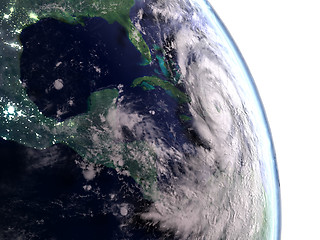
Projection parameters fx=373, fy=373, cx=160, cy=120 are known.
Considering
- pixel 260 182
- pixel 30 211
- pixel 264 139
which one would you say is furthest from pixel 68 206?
pixel 264 139

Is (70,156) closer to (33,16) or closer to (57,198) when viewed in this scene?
(57,198)

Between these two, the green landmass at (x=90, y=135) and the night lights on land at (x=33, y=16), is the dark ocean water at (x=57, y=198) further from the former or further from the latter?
the night lights on land at (x=33, y=16)

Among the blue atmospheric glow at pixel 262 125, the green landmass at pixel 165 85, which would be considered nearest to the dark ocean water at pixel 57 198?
the green landmass at pixel 165 85

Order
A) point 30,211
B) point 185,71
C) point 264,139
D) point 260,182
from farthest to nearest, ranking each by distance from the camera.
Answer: point 264,139 < point 260,182 < point 185,71 < point 30,211

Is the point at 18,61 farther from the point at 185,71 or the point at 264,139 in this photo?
the point at 264,139

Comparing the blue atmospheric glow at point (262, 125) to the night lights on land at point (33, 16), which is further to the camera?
the blue atmospheric glow at point (262, 125)

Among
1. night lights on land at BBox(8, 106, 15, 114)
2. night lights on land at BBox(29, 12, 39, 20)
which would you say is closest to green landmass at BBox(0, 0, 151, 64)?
night lights on land at BBox(29, 12, 39, 20)

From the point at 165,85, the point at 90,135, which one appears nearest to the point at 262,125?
the point at 165,85
